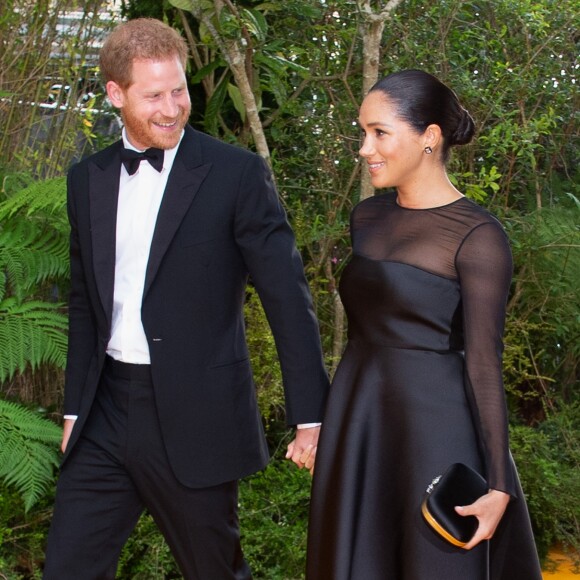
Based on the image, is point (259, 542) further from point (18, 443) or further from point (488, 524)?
point (488, 524)

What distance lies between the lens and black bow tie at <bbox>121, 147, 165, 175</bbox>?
3.20m

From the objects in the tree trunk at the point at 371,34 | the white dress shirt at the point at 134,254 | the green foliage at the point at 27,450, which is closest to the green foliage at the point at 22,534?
the green foliage at the point at 27,450

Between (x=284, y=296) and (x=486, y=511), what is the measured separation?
83 centimetres

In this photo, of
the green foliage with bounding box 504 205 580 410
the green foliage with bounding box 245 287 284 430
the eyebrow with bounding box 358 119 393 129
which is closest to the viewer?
the eyebrow with bounding box 358 119 393 129

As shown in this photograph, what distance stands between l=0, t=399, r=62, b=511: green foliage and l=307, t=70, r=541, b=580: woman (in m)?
1.62

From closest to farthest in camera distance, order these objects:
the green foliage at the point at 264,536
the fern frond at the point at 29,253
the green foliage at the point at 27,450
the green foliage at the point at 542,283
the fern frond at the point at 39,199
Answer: the green foliage at the point at 27,450
the fern frond at the point at 39,199
the fern frond at the point at 29,253
the green foliage at the point at 264,536
the green foliage at the point at 542,283

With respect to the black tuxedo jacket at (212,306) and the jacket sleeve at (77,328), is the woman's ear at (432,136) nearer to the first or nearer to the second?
the black tuxedo jacket at (212,306)

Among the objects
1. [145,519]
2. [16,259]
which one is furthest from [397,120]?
[145,519]

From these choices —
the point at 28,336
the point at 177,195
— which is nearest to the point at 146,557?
the point at 28,336

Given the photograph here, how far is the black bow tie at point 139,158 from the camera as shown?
320cm

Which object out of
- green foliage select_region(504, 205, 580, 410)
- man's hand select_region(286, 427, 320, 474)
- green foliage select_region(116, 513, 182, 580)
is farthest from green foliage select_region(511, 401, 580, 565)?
man's hand select_region(286, 427, 320, 474)

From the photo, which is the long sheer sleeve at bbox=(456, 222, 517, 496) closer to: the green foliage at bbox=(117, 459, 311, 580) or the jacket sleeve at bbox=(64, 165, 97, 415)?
the jacket sleeve at bbox=(64, 165, 97, 415)

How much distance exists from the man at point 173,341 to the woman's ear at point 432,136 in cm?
50

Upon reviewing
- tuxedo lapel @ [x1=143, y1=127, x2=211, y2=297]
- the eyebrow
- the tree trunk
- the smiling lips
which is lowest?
tuxedo lapel @ [x1=143, y1=127, x2=211, y2=297]
